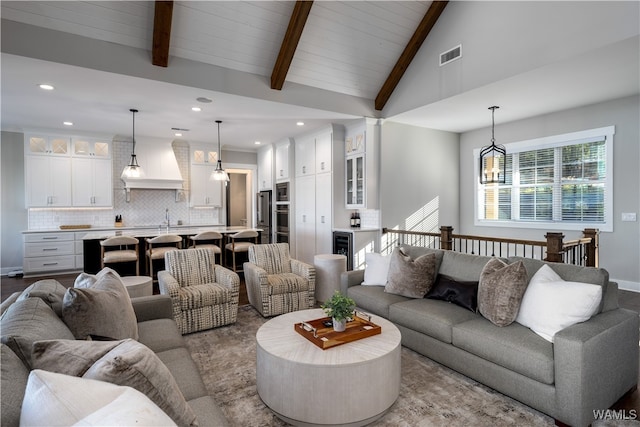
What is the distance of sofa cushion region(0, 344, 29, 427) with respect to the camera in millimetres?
979

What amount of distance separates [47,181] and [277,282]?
5.56 meters

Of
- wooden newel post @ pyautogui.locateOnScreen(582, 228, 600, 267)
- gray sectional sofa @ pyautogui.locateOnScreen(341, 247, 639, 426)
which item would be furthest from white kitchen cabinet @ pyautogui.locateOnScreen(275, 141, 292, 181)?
wooden newel post @ pyautogui.locateOnScreen(582, 228, 600, 267)

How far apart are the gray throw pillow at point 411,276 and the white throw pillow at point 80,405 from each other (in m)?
2.68

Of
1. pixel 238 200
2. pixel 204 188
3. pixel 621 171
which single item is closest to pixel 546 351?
pixel 621 171

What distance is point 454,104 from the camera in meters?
5.02

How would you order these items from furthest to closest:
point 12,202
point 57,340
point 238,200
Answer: point 238,200 < point 12,202 < point 57,340

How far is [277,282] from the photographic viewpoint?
4004mm

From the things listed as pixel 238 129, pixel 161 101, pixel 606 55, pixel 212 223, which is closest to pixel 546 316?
pixel 606 55

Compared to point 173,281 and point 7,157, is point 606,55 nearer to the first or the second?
point 173,281

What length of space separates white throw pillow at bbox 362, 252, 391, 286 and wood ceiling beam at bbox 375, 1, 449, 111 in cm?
310

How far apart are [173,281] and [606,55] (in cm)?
500

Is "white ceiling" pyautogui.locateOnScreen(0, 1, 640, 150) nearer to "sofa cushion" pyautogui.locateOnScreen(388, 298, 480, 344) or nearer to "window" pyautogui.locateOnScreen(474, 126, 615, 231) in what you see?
"window" pyautogui.locateOnScreen(474, 126, 615, 231)

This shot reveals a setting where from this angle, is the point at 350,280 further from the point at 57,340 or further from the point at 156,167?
the point at 156,167

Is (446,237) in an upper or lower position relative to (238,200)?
lower
